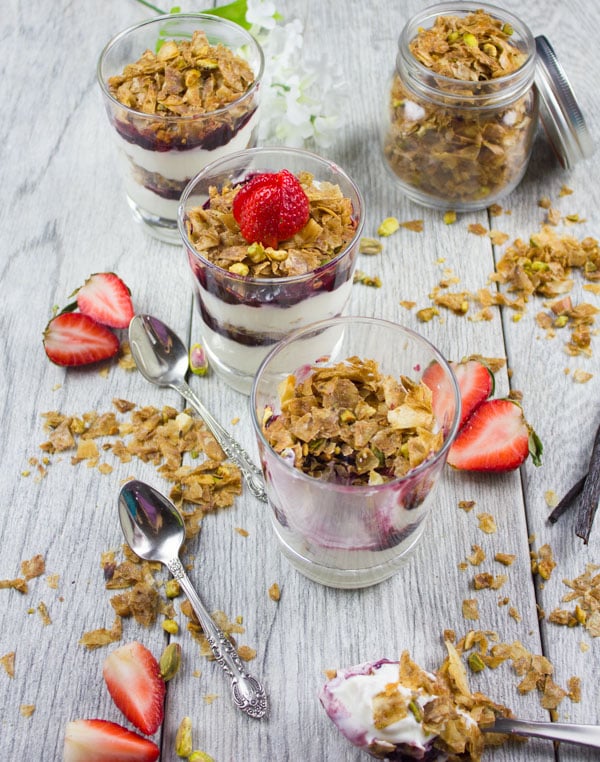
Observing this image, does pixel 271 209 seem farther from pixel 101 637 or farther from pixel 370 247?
pixel 101 637

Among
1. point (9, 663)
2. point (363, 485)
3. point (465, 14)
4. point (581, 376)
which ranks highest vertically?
point (465, 14)

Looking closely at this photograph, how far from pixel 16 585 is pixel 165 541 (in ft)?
0.73

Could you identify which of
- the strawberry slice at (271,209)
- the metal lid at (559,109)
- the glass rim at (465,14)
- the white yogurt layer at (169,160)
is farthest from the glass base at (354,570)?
the metal lid at (559,109)

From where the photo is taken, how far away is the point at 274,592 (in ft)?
4.03

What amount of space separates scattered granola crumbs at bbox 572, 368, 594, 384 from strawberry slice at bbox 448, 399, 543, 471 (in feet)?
0.63

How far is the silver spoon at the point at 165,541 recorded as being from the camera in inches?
45.1

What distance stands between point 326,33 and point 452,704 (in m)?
1.64

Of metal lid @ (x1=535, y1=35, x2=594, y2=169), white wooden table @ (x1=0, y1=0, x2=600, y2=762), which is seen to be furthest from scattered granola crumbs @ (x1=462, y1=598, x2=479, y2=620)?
metal lid @ (x1=535, y1=35, x2=594, y2=169)

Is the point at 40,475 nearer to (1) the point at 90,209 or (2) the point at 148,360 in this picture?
(2) the point at 148,360

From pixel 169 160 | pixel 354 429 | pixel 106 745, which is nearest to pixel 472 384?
pixel 354 429

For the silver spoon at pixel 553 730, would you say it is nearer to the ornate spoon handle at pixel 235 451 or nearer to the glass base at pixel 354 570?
the glass base at pixel 354 570

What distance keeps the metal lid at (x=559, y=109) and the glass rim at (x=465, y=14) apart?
8 centimetres

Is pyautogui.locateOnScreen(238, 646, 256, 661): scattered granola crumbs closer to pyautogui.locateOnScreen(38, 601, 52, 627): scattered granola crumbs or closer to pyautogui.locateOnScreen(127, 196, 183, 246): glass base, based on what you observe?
pyautogui.locateOnScreen(38, 601, 52, 627): scattered granola crumbs

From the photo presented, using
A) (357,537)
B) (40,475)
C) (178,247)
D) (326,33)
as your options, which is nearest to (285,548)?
(357,537)
